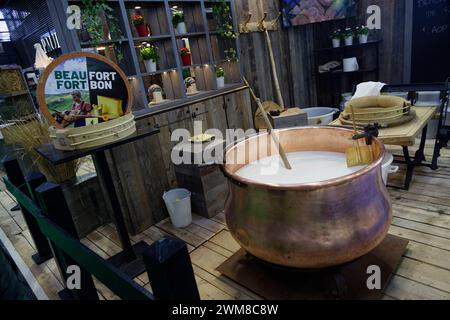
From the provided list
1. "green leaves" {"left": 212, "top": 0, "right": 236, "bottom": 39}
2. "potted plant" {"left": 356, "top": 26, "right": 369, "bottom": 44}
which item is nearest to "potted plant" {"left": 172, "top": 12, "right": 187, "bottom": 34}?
"green leaves" {"left": 212, "top": 0, "right": 236, "bottom": 39}

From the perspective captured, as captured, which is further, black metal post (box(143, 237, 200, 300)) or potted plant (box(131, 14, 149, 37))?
potted plant (box(131, 14, 149, 37))

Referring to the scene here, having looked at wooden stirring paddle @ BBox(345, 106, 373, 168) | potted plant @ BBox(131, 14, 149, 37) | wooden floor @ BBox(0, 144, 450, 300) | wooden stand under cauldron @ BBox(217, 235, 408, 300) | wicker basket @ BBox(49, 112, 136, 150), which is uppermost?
potted plant @ BBox(131, 14, 149, 37)

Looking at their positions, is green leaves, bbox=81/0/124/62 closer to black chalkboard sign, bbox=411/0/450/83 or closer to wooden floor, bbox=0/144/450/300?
wooden floor, bbox=0/144/450/300

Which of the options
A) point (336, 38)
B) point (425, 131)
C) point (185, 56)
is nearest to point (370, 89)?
point (425, 131)

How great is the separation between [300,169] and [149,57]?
6.30ft

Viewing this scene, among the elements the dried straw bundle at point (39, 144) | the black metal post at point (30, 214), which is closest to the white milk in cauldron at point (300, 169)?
the black metal post at point (30, 214)

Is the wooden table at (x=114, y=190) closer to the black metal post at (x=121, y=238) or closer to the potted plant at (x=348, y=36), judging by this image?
the black metal post at (x=121, y=238)

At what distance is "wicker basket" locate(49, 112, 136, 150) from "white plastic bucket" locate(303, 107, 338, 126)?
8.74 feet

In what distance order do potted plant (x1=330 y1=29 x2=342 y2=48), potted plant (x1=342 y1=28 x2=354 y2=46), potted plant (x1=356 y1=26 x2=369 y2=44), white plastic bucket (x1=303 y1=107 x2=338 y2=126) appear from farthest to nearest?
potted plant (x1=330 y1=29 x2=342 y2=48) < potted plant (x1=342 y1=28 x2=354 y2=46) < potted plant (x1=356 y1=26 x2=369 y2=44) < white plastic bucket (x1=303 y1=107 x2=338 y2=126)

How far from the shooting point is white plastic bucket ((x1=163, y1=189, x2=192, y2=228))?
8.49ft

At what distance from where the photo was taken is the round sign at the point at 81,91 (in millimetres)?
1570

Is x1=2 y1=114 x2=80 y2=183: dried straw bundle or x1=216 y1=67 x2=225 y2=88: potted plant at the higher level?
x1=216 y1=67 x2=225 y2=88: potted plant

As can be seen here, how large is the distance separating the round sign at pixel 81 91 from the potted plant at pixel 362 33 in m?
3.70

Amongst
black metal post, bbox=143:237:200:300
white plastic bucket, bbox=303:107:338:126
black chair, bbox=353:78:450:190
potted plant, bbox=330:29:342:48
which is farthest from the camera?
potted plant, bbox=330:29:342:48
